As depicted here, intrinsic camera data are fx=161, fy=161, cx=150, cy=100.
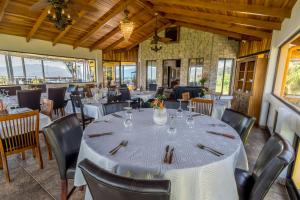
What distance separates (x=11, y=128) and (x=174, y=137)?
2075mm

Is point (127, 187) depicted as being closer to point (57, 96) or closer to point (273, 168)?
point (273, 168)

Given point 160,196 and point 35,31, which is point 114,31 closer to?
point 35,31

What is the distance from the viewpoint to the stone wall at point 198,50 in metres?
8.01

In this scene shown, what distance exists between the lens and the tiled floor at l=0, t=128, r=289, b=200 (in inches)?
76.5

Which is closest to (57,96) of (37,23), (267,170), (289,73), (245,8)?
(37,23)

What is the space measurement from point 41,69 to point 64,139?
291 inches

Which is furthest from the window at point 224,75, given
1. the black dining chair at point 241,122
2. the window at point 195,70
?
the black dining chair at point 241,122

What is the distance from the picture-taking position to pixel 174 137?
153 centimetres

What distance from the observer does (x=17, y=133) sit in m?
2.14

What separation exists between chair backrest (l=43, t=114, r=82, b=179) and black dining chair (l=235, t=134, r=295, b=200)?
1603 mm

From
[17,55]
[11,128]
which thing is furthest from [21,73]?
[11,128]

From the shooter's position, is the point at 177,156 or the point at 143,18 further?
the point at 143,18

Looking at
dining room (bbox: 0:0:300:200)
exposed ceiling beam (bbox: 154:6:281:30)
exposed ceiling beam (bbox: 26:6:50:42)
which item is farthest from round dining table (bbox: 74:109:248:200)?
exposed ceiling beam (bbox: 26:6:50:42)

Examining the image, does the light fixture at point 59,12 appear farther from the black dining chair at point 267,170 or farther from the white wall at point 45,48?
the white wall at point 45,48
